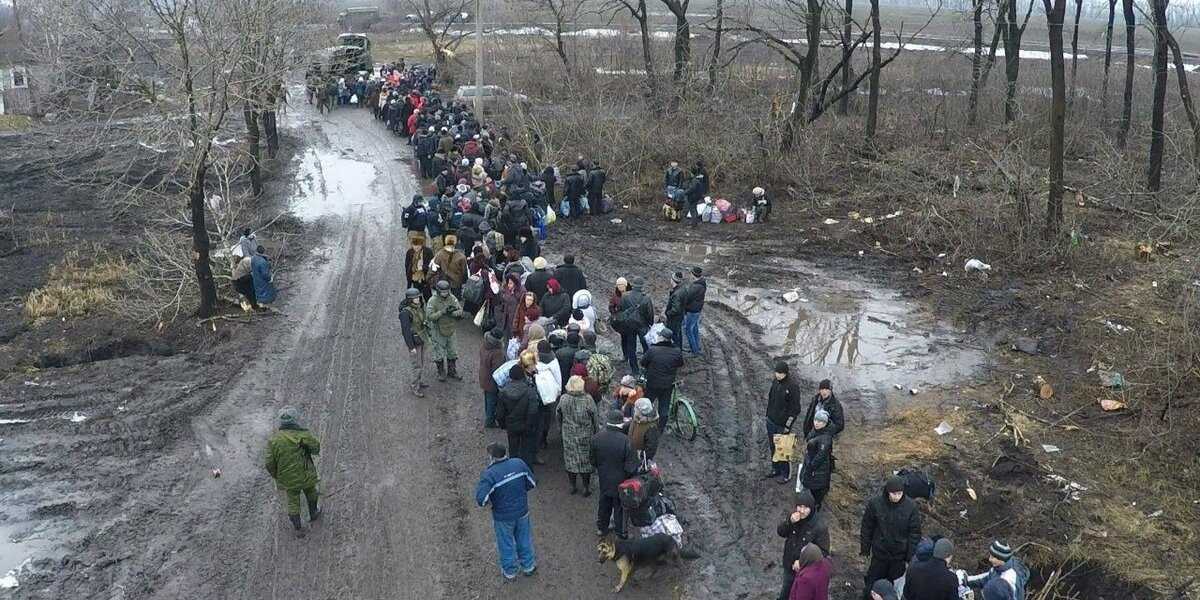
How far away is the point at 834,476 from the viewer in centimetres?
1010

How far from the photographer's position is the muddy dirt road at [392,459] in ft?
27.2

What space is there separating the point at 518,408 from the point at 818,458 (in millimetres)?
3044

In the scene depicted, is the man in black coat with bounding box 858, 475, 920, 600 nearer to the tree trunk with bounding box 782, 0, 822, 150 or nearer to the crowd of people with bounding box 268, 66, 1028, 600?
the crowd of people with bounding box 268, 66, 1028, 600

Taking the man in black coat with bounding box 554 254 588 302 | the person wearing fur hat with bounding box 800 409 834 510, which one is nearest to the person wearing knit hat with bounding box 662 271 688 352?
the man in black coat with bounding box 554 254 588 302

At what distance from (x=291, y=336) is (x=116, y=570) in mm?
5714

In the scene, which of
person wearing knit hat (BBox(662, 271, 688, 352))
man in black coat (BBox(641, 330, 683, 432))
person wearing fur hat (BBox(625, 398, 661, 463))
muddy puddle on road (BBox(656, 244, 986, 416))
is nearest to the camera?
person wearing fur hat (BBox(625, 398, 661, 463))

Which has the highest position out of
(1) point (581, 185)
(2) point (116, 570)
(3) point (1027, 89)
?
(3) point (1027, 89)

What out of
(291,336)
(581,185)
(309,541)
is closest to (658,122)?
(581,185)

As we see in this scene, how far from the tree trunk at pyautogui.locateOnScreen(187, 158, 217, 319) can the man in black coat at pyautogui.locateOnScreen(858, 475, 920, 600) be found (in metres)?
10.4

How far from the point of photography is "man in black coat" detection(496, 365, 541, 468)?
9.18m

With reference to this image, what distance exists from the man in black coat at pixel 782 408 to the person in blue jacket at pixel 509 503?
10.3 ft

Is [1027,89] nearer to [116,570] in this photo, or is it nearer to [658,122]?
[658,122]

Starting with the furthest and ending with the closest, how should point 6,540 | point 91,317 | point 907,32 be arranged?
1. point 907,32
2. point 91,317
3. point 6,540

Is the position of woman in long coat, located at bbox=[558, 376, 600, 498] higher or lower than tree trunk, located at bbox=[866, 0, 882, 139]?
lower
